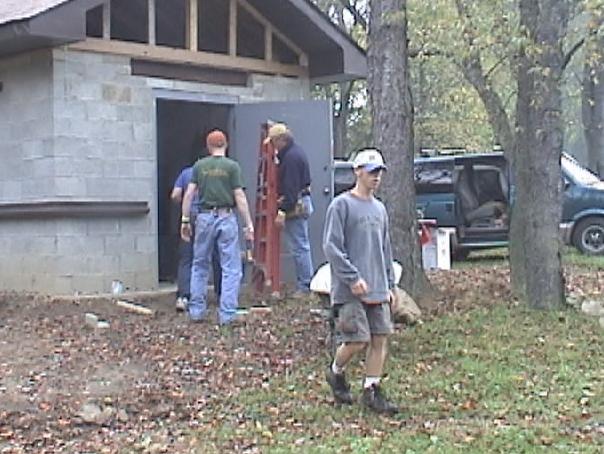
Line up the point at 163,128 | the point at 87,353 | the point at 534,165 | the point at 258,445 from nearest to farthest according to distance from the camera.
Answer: the point at 258,445
the point at 87,353
the point at 534,165
the point at 163,128

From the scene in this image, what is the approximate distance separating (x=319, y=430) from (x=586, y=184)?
12549 mm

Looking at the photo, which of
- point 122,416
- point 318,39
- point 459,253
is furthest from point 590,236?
point 122,416

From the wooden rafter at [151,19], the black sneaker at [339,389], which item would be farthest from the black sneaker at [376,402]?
the wooden rafter at [151,19]

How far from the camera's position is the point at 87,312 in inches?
427

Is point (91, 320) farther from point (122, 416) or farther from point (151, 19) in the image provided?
point (151, 19)

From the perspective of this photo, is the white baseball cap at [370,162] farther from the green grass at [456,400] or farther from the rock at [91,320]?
the rock at [91,320]

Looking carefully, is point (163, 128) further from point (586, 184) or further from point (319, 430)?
point (319, 430)

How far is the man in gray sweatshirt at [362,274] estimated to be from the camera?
22.2 ft

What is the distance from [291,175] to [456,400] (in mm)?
4751

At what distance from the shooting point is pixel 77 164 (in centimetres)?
1162

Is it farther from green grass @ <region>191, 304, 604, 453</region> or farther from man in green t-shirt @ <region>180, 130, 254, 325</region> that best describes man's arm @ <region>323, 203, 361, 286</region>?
man in green t-shirt @ <region>180, 130, 254, 325</region>

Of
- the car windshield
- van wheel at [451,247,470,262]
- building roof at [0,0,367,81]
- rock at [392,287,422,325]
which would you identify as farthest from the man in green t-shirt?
the car windshield

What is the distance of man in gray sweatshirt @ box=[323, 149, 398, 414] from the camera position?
22.2 feet

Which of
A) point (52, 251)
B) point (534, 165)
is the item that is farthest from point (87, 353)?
point (534, 165)
